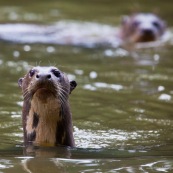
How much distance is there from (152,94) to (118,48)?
2.82 meters

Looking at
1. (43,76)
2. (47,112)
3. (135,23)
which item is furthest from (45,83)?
(135,23)

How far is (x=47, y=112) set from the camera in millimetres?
4961

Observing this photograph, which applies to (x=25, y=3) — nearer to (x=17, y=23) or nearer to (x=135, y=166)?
(x=17, y=23)

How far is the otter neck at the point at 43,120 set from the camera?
16.2 ft

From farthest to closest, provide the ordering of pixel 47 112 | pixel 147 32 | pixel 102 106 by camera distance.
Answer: pixel 147 32
pixel 102 106
pixel 47 112

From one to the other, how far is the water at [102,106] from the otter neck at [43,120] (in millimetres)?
115

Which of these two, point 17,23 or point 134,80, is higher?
point 17,23

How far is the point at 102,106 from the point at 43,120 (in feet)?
6.31

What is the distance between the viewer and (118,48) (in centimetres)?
1009

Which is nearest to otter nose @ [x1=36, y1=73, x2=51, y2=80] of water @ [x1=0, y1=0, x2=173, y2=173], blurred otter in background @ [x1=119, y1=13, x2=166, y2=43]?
water @ [x1=0, y1=0, x2=173, y2=173]

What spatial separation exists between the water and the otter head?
39 centimetres

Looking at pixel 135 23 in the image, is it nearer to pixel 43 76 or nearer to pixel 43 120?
pixel 43 120

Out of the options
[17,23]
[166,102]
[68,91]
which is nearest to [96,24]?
[17,23]

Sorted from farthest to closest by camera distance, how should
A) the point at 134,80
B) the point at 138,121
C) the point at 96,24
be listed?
the point at 96,24, the point at 134,80, the point at 138,121
